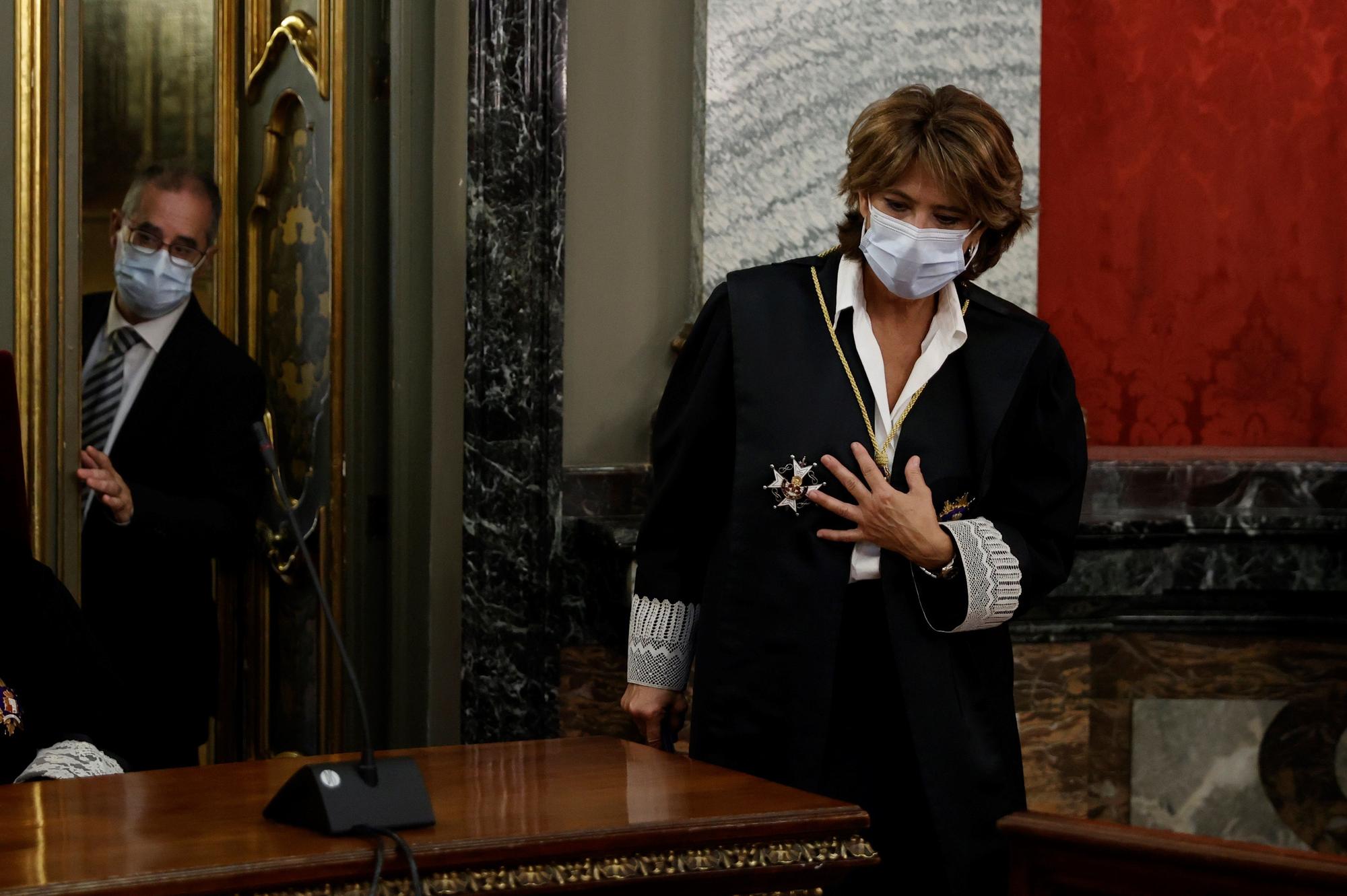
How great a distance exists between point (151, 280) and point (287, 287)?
58 cm

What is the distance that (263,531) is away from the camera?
4.25 metres

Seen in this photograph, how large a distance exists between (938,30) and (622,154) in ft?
2.54

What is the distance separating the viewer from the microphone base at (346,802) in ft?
4.82

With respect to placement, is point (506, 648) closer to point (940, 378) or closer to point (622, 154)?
point (622, 154)

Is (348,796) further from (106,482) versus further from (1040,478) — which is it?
(106,482)

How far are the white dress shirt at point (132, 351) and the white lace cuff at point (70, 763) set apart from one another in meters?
1.73

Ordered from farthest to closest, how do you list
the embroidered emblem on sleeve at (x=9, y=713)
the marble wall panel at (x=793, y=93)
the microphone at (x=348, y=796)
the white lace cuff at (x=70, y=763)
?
the marble wall panel at (x=793, y=93) → the embroidered emblem on sleeve at (x=9, y=713) → the white lace cuff at (x=70, y=763) → the microphone at (x=348, y=796)

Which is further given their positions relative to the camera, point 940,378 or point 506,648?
point 506,648

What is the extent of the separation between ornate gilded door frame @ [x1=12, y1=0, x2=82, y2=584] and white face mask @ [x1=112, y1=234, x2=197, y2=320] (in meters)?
0.39

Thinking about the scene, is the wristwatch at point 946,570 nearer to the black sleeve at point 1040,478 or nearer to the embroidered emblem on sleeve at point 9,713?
the black sleeve at point 1040,478

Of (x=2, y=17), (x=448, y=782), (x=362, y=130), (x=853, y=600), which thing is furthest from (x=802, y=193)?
(x=448, y=782)

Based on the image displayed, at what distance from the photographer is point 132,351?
376 cm

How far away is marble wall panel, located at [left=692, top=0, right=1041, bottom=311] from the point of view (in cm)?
343

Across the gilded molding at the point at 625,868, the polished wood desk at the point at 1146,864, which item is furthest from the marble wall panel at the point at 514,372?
the gilded molding at the point at 625,868
